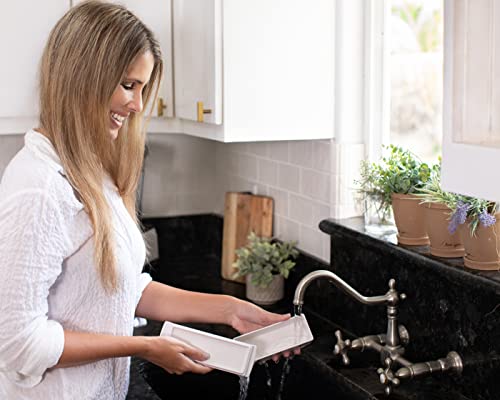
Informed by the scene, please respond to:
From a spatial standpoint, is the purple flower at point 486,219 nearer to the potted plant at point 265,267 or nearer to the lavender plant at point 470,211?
the lavender plant at point 470,211

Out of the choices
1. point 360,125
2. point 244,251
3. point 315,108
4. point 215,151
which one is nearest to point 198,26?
point 315,108

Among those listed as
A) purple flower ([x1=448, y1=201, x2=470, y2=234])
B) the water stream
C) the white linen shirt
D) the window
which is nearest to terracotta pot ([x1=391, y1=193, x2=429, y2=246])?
purple flower ([x1=448, y1=201, x2=470, y2=234])

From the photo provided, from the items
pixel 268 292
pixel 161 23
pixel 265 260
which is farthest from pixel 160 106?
pixel 268 292

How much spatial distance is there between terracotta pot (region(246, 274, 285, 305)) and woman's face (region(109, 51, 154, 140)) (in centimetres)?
110

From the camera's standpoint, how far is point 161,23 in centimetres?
257

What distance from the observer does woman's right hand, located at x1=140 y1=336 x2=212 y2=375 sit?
1.70 metres

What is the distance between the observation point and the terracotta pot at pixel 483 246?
179 centimetres

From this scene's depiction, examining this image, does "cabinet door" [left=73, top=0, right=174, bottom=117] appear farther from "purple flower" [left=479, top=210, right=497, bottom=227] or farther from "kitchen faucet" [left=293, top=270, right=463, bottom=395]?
"purple flower" [left=479, top=210, right=497, bottom=227]

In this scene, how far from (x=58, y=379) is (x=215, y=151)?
6.02 ft

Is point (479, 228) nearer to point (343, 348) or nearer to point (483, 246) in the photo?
point (483, 246)

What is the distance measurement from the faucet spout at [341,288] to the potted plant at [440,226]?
172 mm

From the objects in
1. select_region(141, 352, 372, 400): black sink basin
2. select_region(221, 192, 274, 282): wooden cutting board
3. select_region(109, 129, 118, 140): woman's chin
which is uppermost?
A: select_region(109, 129, 118, 140): woman's chin

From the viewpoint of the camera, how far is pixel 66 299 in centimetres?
163

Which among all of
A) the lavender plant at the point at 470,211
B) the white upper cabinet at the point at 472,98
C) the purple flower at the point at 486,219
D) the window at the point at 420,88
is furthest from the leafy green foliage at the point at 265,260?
the window at the point at 420,88
